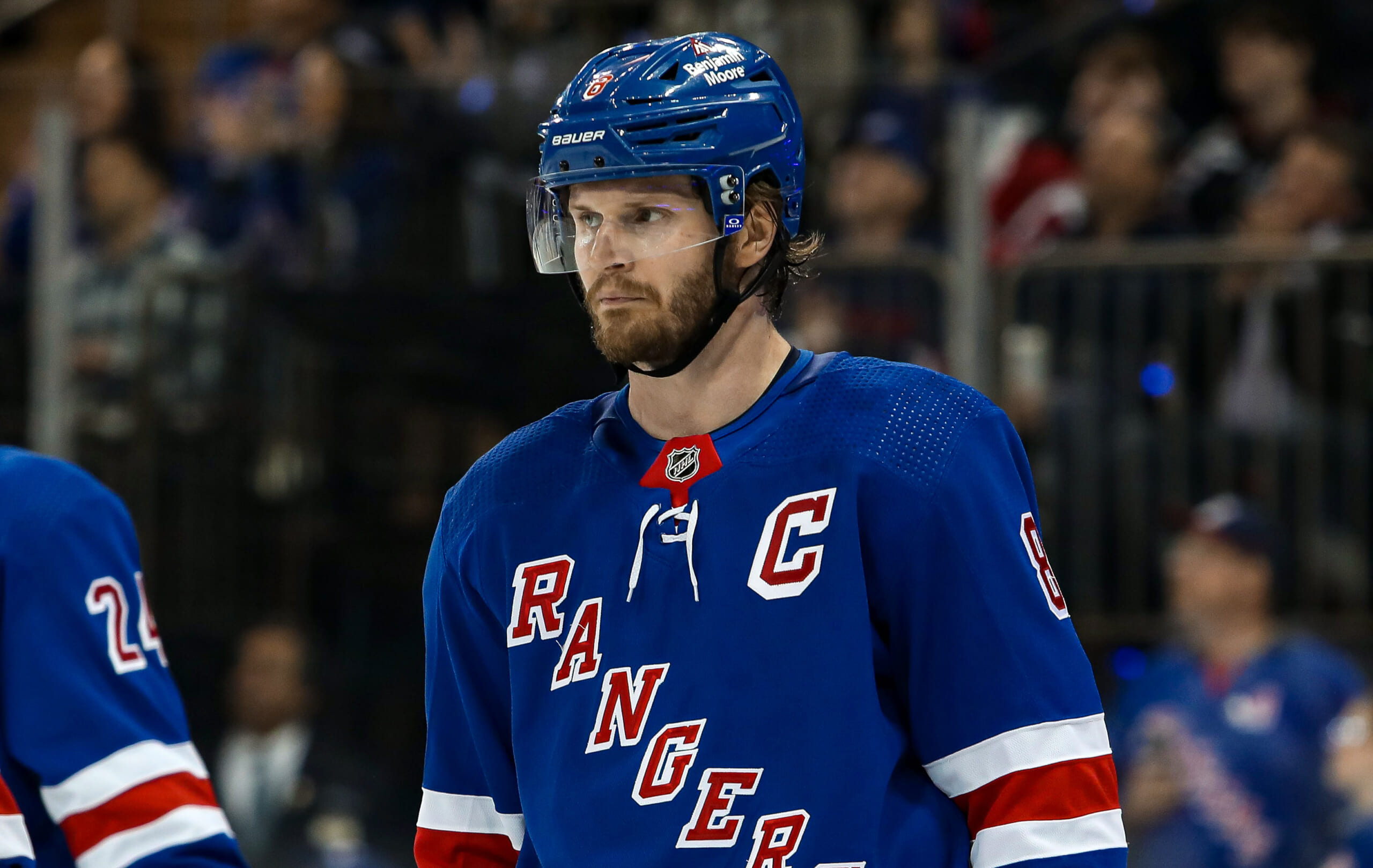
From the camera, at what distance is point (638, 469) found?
2.35 m

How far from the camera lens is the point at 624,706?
2248 mm

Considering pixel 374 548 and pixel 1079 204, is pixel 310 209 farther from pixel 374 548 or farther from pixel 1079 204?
pixel 1079 204

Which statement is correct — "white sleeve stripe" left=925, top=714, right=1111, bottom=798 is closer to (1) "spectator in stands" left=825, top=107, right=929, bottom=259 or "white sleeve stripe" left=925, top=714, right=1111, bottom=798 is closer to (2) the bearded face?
(2) the bearded face

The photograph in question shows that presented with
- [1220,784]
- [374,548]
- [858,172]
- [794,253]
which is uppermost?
[794,253]

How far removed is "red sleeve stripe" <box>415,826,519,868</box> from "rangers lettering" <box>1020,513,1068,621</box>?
2.63 feet

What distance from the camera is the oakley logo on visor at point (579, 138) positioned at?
2256 mm

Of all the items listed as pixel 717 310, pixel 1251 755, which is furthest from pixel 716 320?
pixel 1251 755

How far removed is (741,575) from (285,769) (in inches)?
156

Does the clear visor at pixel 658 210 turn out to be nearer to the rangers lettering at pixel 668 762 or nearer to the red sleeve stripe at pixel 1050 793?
the rangers lettering at pixel 668 762

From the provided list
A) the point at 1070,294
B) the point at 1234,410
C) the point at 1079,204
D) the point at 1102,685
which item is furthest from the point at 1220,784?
the point at 1079,204

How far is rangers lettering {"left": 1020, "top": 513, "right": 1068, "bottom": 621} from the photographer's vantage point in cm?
221

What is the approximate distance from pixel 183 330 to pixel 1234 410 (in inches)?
134

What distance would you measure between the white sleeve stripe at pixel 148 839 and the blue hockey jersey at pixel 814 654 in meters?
0.52

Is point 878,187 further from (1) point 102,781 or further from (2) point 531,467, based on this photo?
(1) point 102,781
